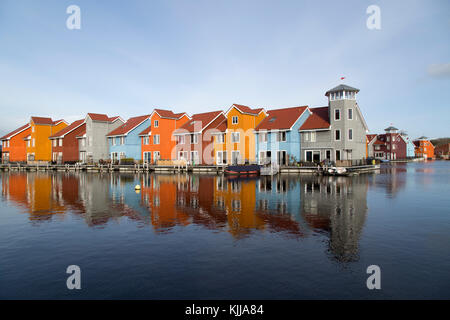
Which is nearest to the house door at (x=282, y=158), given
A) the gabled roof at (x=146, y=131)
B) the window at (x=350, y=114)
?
the window at (x=350, y=114)

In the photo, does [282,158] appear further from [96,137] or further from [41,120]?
[41,120]

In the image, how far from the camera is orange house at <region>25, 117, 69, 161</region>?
7531 cm

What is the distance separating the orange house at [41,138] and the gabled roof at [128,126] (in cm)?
2189

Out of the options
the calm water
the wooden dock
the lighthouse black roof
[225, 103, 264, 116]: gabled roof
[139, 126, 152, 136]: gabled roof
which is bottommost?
the calm water

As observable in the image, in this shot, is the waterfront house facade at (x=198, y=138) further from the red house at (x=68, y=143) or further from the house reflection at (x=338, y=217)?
the house reflection at (x=338, y=217)

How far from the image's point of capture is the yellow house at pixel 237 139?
51.0 meters

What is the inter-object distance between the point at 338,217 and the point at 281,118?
127 feet

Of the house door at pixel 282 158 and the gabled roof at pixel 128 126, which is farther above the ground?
the gabled roof at pixel 128 126

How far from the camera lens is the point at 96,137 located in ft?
220

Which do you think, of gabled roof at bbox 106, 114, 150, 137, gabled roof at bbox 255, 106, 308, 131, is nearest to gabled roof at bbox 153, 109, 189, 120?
gabled roof at bbox 106, 114, 150, 137

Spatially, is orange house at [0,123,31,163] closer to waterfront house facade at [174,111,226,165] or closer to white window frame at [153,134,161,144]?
white window frame at [153,134,161,144]

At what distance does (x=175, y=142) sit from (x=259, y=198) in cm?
3922

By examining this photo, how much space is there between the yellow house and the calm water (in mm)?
32278
